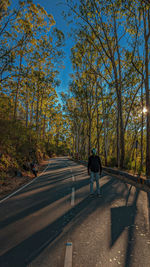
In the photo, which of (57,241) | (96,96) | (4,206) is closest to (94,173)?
(4,206)

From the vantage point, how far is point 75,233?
12.8 ft

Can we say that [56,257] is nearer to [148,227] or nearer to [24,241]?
[24,241]

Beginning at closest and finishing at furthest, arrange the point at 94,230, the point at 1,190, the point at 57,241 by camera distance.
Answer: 1. the point at 57,241
2. the point at 94,230
3. the point at 1,190

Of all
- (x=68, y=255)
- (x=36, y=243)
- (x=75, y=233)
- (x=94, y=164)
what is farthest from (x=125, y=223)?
(x=94, y=164)

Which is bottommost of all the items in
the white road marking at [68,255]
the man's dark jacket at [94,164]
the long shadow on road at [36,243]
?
the long shadow on road at [36,243]

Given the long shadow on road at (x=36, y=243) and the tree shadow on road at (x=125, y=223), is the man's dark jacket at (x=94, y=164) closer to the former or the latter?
the tree shadow on road at (x=125, y=223)

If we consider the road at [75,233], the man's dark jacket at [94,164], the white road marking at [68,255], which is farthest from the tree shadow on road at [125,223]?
the man's dark jacket at [94,164]

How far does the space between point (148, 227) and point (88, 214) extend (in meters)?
1.63

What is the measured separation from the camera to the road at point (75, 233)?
2947 mm

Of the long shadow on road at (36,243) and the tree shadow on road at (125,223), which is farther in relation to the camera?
the tree shadow on road at (125,223)

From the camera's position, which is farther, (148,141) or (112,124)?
(112,124)

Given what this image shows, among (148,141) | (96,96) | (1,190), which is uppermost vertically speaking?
(96,96)

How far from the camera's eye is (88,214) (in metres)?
5.07

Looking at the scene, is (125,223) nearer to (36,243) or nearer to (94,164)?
(36,243)
